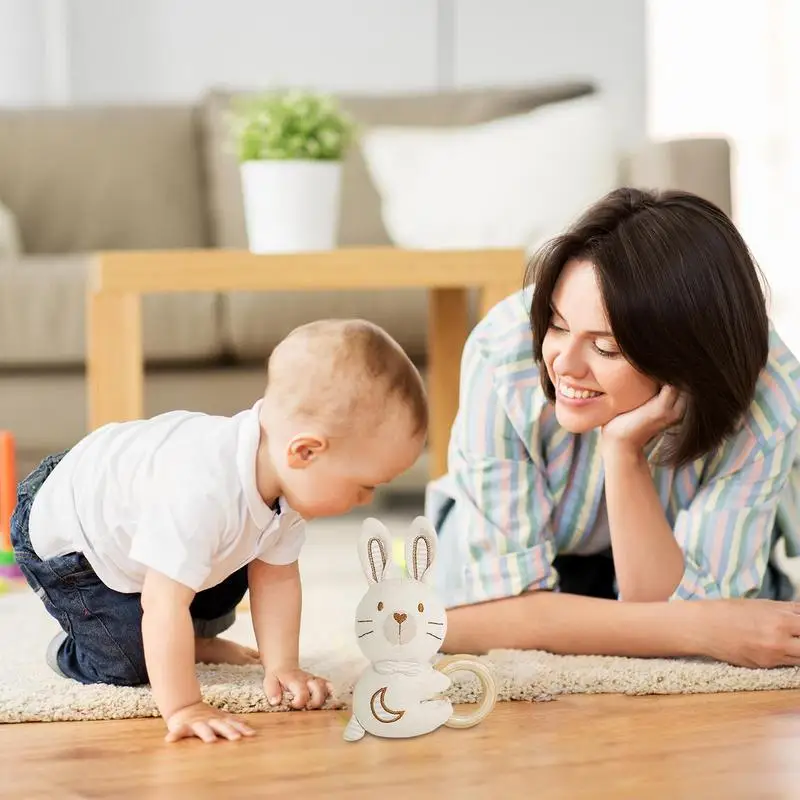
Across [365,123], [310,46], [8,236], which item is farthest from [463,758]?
[310,46]

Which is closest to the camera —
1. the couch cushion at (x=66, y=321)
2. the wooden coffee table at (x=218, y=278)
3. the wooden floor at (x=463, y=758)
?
the wooden floor at (x=463, y=758)

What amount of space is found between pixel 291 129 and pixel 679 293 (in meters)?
1.07

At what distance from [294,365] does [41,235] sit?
7.33ft

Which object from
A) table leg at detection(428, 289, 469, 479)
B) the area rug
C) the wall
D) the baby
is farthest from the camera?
the wall

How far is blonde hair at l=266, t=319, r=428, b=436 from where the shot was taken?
1073mm

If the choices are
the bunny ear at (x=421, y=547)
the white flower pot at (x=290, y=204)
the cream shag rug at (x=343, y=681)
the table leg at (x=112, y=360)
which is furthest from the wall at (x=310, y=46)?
the bunny ear at (x=421, y=547)

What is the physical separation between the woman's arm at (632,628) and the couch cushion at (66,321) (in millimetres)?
1304

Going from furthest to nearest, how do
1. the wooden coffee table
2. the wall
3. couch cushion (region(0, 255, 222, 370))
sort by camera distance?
1. the wall
2. couch cushion (region(0, 255, 222, 370))
3. the wooden coffee table

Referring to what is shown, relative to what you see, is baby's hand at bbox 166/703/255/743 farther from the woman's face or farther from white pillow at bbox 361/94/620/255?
white pillow at bbox 361/94/620/255

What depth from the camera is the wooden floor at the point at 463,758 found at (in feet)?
3.22

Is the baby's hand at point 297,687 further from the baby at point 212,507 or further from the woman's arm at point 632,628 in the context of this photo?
the woman's arm at point 632,628

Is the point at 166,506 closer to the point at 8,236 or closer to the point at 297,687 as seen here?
the point at 297,687

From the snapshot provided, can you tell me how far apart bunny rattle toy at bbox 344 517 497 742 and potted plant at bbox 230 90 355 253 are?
1070 mm

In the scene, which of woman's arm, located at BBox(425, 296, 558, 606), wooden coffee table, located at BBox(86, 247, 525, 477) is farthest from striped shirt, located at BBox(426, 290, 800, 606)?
wooden coffee table, located at BBox(86, 247, 525, 477)
